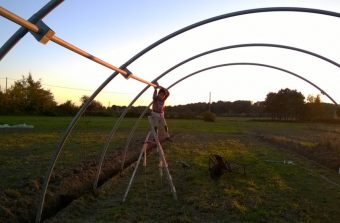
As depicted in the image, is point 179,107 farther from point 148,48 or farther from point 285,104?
point 148,48

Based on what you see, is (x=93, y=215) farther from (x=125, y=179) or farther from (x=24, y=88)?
(x=24, y=88)

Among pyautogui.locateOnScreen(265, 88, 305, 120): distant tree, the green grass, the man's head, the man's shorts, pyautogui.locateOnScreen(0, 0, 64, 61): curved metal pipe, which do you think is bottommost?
the green grass

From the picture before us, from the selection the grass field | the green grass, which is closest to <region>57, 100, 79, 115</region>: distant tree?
the grass field

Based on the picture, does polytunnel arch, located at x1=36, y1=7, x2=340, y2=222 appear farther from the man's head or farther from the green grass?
the man's head

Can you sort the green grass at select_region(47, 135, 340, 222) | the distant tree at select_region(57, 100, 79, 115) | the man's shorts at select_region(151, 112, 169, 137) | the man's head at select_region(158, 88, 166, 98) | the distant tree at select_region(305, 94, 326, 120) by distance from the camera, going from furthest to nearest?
the distant tree at select_region(305, 94, 326, 120)
the distant tree at select_region(57, 100, 79, 115)
the man's head at select_region(158, 88, 166, 98)
the man's shorts at select_region(151, 112, 169, 137)
the green grass at select_region(47, 135, 340, 222)

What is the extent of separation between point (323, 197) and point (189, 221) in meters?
3.76

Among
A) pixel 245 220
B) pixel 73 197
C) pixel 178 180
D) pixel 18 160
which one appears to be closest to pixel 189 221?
pixel 245 220

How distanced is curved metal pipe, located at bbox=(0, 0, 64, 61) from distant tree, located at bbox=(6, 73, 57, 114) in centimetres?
5289

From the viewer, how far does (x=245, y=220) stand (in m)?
7.05

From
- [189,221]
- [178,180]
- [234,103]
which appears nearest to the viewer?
[189,221]

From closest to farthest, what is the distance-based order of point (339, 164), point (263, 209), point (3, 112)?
1. point (263, 209)
2. point (339, 164)
3. point (3, 112)

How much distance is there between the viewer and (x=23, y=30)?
387 cm

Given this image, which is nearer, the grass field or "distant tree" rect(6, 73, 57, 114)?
the grass field

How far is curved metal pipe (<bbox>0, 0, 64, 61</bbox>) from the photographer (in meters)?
3.71
